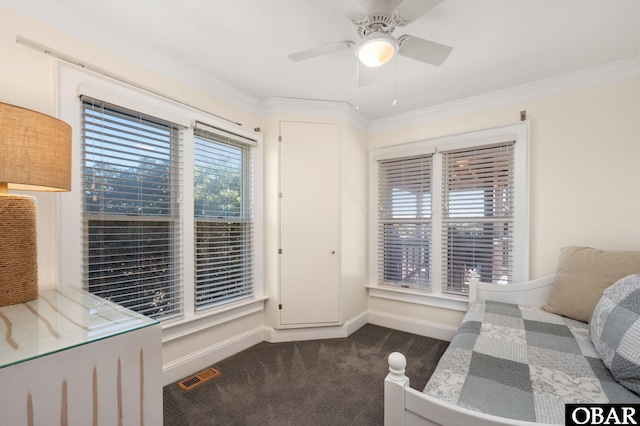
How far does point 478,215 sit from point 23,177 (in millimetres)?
3351

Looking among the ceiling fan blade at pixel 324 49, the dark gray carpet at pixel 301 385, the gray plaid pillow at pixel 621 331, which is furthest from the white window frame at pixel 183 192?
Answer: the gray plaid pillow at pixel 621 331

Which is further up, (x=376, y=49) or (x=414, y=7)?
(x=414, y=7)

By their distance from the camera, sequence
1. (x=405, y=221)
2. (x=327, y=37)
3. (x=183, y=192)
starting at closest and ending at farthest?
(x=327, y=37)
(x=183, y=192)
(x=405, y=221)

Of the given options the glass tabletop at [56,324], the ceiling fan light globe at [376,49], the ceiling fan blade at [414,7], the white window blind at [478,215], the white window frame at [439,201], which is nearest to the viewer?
the glass tabletop at [56,324]

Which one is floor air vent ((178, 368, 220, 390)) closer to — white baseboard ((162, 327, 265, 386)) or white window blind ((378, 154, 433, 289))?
white baseboard ((162, 327, 265, 386))

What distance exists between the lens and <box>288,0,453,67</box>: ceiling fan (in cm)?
143

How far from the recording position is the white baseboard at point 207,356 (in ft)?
7.23

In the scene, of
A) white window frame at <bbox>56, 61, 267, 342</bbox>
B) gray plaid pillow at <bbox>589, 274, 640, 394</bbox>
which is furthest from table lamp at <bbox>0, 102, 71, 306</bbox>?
gray plaid pillow at <bbox>589, 274, 640, 394</bbox>

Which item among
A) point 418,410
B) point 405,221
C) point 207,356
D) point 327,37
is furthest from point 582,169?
point 207,356

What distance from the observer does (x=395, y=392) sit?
1106 mm

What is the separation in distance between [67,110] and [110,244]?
2.91 ft

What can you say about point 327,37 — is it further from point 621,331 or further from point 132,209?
point 621,331

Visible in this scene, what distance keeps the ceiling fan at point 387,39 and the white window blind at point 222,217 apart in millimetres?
1253

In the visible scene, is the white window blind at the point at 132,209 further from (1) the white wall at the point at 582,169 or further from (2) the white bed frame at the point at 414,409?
(1) the white wall at the point at 582,169
